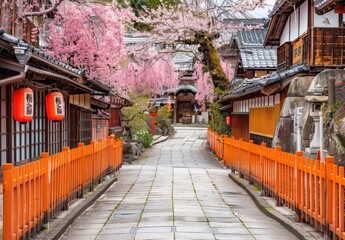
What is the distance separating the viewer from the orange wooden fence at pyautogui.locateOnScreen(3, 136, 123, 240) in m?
6.87

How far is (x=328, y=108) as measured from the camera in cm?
1347

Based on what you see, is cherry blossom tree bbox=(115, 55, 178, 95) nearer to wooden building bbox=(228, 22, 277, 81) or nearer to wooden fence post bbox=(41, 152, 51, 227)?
wooden building bbox=(228, 22, 277, 81)

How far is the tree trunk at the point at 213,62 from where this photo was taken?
114ft

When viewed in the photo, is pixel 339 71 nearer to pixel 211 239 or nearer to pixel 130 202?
pixel 130 202

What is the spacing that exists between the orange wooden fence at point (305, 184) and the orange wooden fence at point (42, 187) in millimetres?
4365

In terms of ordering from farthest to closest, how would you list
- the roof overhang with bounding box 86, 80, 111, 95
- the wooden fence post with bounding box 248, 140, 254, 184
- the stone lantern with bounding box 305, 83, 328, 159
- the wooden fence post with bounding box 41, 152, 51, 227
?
the roof overhang with bounding box 86, 80, 111, 95, the wooden fence post with bounding box 248, 140, 254, 184, the stone lantern with bounding box 305, 83, 328, 159, the wooden fence post with bounding box 41, 152, 51, 227

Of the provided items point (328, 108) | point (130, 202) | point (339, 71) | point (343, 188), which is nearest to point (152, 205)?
point (130, 202)

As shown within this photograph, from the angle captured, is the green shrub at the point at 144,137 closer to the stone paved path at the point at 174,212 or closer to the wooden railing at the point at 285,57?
the wooden railing at the point at 285,57

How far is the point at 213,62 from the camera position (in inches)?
1380

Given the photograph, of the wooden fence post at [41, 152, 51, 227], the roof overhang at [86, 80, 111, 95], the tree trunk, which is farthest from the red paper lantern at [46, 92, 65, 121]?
the tree trunk

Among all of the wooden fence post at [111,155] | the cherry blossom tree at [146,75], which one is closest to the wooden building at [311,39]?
the wooden fence post at [111,155]

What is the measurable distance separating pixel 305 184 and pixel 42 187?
4529 mm

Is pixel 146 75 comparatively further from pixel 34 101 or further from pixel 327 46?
pixel 34 101

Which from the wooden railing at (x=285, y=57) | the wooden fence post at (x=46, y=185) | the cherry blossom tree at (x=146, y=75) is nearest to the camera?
the wooden fence post at (x=46, y=185)
